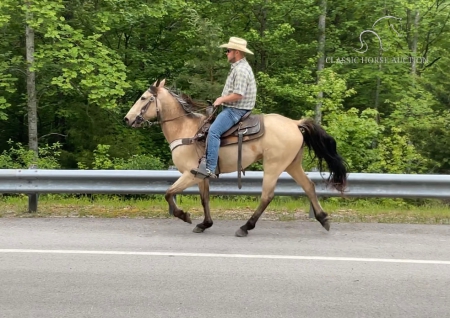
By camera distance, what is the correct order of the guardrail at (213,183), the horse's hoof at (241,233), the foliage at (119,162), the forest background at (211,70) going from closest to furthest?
the horse's hoof at (241,233) < the guardrail at (213,183) < the foliage at (119,162) < the forest background at (211,70)

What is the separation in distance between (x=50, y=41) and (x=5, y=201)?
969 cm

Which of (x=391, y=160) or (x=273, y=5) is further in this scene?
(x=273, y=5)

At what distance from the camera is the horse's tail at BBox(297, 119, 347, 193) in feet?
24.0

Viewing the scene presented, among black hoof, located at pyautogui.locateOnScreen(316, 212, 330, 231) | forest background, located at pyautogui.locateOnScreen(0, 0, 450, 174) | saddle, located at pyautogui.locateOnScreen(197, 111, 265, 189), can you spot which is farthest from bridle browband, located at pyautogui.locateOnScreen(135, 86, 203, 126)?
forest background, located at pyautogui.locateOnScreen(0, 0, 450, 174)

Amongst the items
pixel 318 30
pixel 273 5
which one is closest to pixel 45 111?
pixel 273 5

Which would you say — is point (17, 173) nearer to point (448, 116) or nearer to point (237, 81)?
point (237, 81)

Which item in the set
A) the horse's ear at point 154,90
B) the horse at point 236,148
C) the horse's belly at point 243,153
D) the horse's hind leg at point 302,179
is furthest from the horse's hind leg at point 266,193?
the horse's ear at point 154,90

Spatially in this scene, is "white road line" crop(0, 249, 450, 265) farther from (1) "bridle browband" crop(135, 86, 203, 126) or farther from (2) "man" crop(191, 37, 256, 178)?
(1) "bridle browband" crop(135, 86, 203, 126)

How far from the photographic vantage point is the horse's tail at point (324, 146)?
7309 millimetres

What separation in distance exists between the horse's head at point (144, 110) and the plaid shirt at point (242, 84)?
965mm

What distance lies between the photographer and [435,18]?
80.4 feet

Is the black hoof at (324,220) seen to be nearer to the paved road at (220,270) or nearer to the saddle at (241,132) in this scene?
the paved road at (220,270)

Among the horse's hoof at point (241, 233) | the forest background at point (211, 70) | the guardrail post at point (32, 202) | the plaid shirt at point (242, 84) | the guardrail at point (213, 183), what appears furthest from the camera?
the forest background at point (211, 70)

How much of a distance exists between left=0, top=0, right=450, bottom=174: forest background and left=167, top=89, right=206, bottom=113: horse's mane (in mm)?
6330
